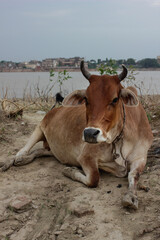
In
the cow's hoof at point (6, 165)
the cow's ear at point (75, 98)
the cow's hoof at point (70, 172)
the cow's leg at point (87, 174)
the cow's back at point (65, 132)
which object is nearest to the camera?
the cow's ear at point (75, 98)

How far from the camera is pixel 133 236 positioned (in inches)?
105

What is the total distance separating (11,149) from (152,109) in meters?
3.17

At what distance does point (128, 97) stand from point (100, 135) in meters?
0.67

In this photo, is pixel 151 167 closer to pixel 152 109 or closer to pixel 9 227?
pixel 9 227

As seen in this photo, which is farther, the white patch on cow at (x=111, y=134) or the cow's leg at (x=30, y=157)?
the cow's leg at (x=30, y=157)

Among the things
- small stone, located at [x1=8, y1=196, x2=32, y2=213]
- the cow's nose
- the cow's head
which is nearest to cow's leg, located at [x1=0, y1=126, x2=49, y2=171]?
small stone, located at [x1=8, y1=196, x2=32, y2=213]

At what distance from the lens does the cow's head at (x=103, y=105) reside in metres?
3.09

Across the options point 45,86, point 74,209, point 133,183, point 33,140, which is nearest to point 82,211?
point 74,209

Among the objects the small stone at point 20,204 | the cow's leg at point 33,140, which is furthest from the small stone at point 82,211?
the cow's leg at point 33,140

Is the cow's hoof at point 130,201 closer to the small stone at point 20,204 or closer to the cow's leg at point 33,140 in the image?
the small stone at point 20,204

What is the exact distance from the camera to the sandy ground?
9.13ft

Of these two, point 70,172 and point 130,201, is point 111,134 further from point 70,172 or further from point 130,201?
point 70,172

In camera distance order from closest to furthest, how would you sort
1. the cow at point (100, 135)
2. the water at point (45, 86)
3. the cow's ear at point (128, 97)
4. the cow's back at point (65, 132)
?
1. the cow at point (100, 135)
2. the cow's ear at point (128, 97)
3. the cow's back at point (65, 132)
4. the water at point (45, 86)

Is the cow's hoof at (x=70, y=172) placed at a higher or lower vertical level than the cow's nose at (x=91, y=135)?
lower
